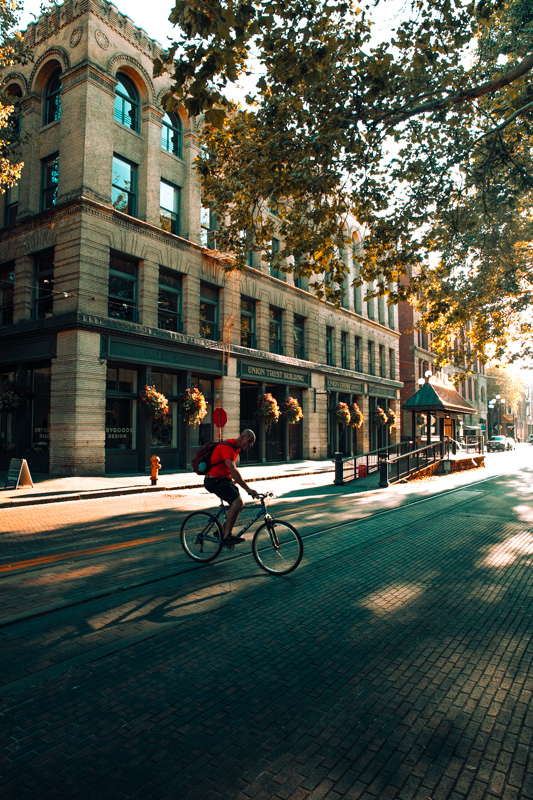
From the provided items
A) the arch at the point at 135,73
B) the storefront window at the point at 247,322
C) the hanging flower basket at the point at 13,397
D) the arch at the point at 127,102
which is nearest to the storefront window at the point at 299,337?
the storefront window at the point at 247,322

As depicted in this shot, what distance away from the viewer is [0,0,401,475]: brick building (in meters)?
17.6

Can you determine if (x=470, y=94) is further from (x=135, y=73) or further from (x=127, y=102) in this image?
(x=135, y=73)

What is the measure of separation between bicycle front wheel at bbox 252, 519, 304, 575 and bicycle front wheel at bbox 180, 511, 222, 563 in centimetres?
60

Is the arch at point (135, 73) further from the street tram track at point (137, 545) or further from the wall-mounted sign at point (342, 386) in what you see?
the street tram track at point (137, 545)

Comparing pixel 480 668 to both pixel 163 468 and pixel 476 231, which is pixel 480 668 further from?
pixel 476 231

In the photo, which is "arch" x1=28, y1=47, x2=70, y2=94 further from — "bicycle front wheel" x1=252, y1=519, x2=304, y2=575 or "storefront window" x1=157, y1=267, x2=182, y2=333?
"bicycle front wheel" x1=252, y1=519, x2=304, y2=575

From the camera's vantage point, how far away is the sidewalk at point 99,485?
1259cm

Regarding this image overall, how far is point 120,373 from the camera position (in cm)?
1911

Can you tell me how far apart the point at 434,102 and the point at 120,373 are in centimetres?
1377

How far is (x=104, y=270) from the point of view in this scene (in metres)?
18.2

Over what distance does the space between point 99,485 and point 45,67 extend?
16987 millimetres

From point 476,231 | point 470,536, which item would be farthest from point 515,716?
point 476,231

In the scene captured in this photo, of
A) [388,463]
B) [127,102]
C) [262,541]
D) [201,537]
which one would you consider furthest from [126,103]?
[262,541]

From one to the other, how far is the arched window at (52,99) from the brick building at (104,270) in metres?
0.06
